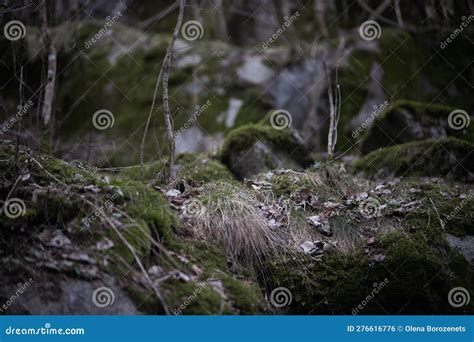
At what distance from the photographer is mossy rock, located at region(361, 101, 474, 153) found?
738 centimetres

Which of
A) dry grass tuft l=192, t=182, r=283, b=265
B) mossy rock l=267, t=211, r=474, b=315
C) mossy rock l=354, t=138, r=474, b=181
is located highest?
mossy rock l=354, t=138, r=474, b=181

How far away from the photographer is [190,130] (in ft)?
29.4

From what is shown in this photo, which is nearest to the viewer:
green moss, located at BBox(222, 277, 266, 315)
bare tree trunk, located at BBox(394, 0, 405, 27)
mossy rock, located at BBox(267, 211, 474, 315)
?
green moss, located at BBox(222, 277, 266, 315)

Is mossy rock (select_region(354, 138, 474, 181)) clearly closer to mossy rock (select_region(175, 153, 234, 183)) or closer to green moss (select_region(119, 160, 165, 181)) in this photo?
mossy rock (select_region(175, 153, 234, 183))

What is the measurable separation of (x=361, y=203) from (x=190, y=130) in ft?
15.3

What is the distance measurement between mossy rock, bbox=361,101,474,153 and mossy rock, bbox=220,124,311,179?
1456 mm

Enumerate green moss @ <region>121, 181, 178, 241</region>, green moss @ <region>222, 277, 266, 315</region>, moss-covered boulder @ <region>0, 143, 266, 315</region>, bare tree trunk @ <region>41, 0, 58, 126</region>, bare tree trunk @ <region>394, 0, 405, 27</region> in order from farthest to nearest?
1. bare tree trunk @ <region>394, 0, 405, 27</region>
2. bare tree trunk @ <region>41, 0, 58, 126</region>
3. green moss @ <region>121, 181, 178, 241</region>
4. green moss @ <region>222, 277, 266, 315</region>
5. moss-covered boulder @ <region>0, 143, 266, 315</region>

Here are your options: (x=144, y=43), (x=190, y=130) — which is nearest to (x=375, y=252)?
(x=190, y=130)

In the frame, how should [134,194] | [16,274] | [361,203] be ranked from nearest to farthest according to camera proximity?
1. [16,274]
2. [134,194]
3. [361,203]

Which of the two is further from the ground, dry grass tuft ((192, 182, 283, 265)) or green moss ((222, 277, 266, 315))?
dry grass tuft ((192, 182, 283, 265))

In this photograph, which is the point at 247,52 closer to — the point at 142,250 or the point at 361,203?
the point at 361,203

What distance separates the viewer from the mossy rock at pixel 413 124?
24.2 feet

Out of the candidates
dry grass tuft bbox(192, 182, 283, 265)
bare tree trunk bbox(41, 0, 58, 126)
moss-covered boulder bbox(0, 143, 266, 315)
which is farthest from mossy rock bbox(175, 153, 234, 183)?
bare tree trunk bbox(41, 0, 58, 126)

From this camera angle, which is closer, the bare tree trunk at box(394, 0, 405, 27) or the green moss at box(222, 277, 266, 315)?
the green moss at box(222, 277, 266, 315)
